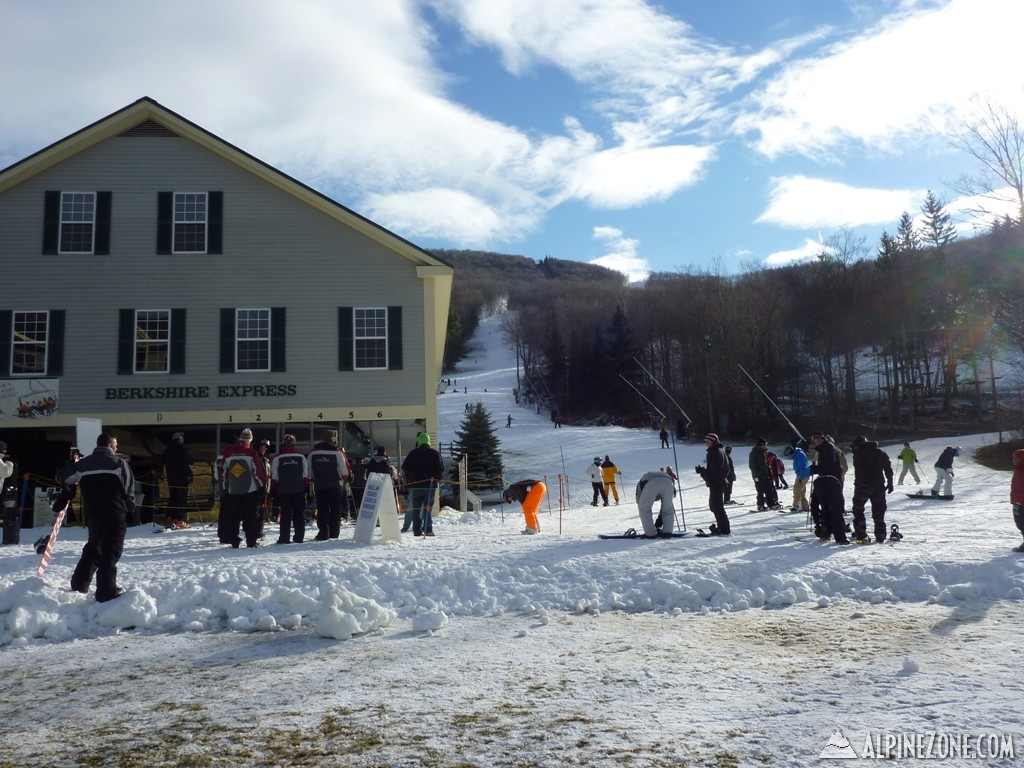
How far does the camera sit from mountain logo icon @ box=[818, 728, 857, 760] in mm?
4316

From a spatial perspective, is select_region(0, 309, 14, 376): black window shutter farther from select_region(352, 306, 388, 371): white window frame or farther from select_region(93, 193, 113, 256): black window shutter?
select_region(352, 306, 388, 371): white window frame

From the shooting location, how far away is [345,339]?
21891 millimetres

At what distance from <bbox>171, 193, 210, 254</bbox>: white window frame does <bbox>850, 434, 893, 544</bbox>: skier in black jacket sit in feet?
56.5

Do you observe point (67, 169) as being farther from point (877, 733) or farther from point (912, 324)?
point (912, 324)

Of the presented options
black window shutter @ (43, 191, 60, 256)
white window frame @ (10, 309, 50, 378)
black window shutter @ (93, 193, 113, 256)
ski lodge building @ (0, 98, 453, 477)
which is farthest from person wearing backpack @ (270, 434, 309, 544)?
black window shutter @ (43, 191, 60, 256)

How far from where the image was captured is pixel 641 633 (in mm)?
7445

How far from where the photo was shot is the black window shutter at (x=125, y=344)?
2120 cm

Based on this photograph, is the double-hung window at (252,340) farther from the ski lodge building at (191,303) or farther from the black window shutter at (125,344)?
the black window shutter at (125,344)

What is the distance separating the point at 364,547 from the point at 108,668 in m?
5.29

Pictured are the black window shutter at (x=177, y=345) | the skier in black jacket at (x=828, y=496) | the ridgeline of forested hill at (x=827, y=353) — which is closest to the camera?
the skier in black jacket at (x=828, y=496)

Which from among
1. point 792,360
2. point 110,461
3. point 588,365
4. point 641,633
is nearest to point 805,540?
point 641,633

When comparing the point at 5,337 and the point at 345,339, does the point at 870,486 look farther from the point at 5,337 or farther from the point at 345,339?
the point at 5,337

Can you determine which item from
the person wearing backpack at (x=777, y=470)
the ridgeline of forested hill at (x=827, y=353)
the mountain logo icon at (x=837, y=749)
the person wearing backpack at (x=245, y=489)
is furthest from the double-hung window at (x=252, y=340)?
the ridgeline of forested hill at (x=827, y=353)

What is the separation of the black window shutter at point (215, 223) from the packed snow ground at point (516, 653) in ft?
36.4
